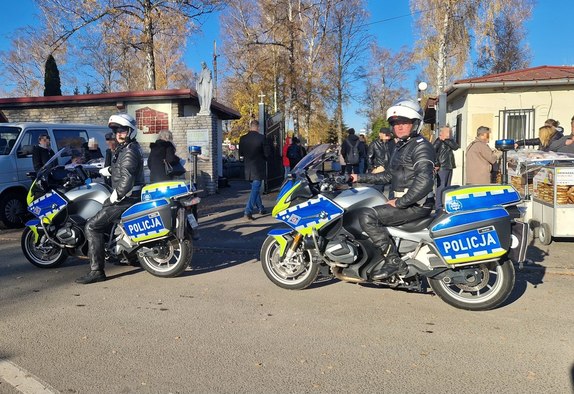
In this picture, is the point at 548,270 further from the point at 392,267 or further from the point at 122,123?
the point at 122,123

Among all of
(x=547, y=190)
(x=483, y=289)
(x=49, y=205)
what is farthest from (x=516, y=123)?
(x=49, y=205)

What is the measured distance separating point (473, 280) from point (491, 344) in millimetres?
800

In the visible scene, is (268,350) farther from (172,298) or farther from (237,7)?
(237,7)

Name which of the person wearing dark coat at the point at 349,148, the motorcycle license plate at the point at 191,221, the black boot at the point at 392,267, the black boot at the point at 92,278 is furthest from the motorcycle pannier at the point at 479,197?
the person wearing dark coat at the point at 349,148

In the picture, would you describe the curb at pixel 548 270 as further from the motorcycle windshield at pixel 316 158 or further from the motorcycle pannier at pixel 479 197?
the motorcycle windshield at pixel 316 158

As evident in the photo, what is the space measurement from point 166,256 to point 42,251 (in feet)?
5.90

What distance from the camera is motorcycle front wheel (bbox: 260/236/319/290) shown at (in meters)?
5.29

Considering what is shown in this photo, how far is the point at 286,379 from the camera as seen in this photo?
11.1ft

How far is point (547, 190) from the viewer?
7.58m

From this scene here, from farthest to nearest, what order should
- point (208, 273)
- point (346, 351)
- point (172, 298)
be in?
point (208, 273)
point (172, 298)
point (346, 351)

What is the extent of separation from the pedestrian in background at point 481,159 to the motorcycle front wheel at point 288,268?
4544mm

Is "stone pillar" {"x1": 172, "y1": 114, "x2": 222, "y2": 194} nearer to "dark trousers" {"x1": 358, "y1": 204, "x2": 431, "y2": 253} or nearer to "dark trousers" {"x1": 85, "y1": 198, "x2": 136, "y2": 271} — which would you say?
"dark trousers" {"x1": 85, "y1": 198, "x2": 136, "y2": 271}

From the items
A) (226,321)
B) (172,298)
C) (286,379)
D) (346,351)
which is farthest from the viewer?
(172,298)

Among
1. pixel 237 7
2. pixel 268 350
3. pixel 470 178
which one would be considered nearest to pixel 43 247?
pixel 268 350
